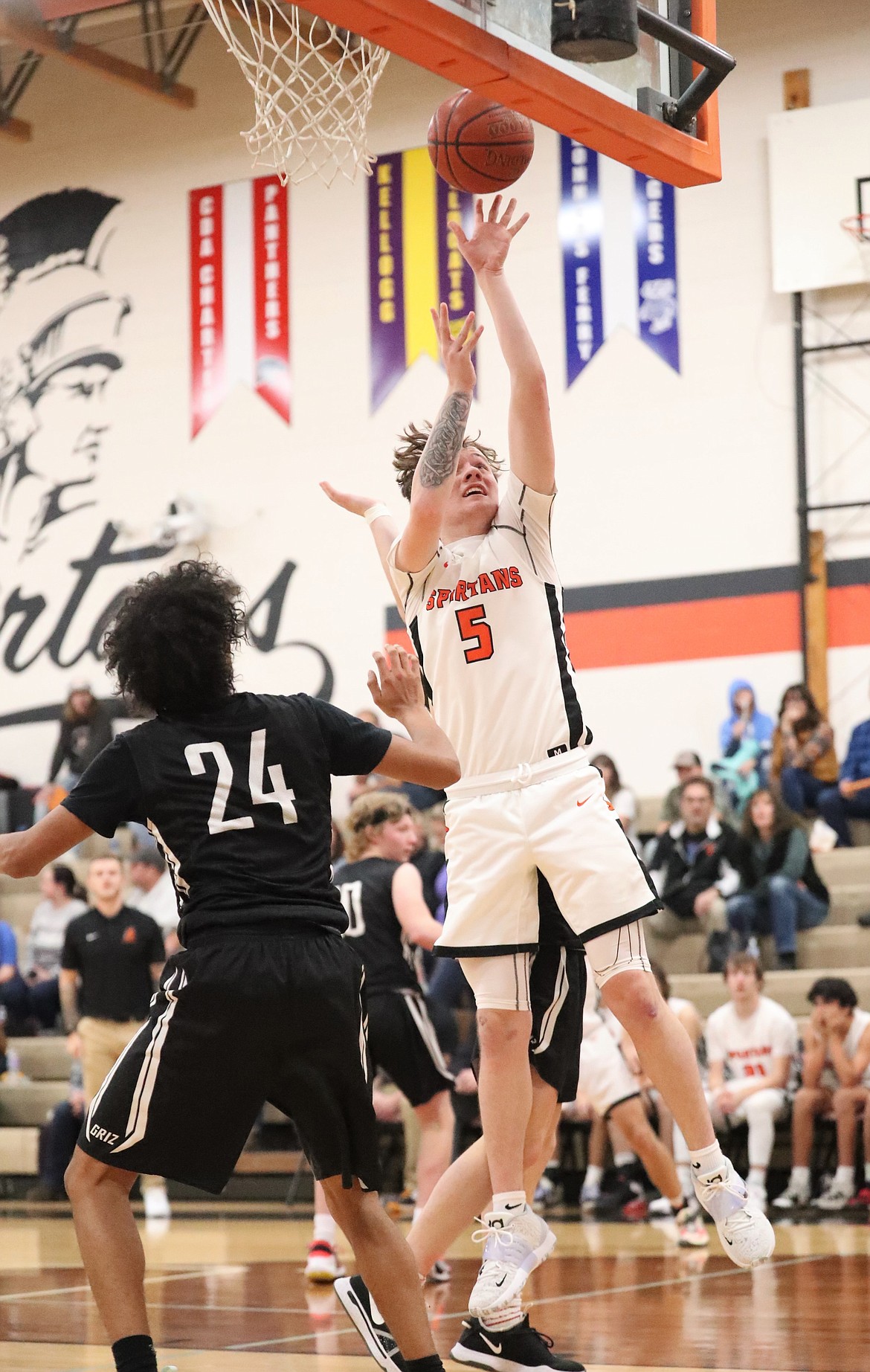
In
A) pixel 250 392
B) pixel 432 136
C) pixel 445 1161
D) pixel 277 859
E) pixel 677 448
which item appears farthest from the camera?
pixel 250 392

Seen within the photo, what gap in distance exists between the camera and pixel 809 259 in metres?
13.9

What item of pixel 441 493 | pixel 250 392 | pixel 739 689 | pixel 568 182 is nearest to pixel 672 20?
pixel 441 493

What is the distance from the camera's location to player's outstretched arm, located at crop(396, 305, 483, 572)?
4656 millimetres

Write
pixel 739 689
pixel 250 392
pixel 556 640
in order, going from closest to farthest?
pixel 556 640 → pixel 739 689 → pixel 250 392

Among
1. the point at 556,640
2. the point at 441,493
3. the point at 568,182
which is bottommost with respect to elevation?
the point at 556,640

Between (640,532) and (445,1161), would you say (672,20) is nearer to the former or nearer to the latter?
(445,1161)

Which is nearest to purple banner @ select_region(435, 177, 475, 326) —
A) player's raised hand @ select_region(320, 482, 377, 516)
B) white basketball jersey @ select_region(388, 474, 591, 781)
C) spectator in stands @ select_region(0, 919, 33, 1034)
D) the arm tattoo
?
spectator in stands @ select_region(0, 919, 33, 1034)

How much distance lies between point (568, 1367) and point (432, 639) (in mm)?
2007

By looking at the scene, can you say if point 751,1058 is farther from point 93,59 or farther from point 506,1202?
point 93,59

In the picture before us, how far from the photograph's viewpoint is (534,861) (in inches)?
182

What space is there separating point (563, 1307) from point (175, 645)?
3212mm

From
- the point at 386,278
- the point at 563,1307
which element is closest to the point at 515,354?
the point at 563,1307

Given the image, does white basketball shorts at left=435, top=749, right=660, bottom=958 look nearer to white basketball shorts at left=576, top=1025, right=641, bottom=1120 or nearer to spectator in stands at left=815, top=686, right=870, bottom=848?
white basketball shorts at left=576, top=1025, right=641, bottom=1120

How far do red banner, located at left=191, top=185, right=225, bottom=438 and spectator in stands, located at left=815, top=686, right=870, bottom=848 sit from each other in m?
7.65
